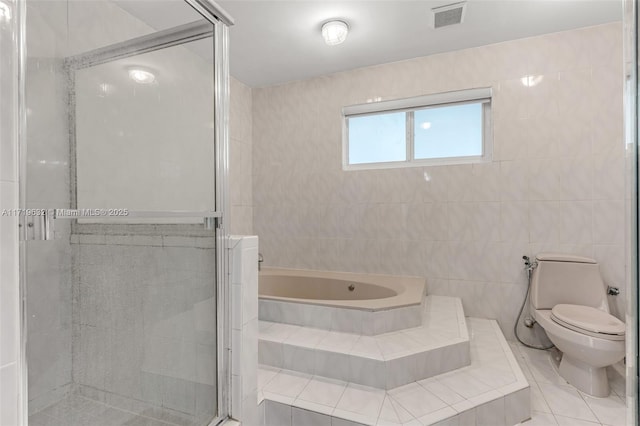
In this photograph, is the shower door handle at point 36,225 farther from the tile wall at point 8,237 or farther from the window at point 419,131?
the window at point 419,131

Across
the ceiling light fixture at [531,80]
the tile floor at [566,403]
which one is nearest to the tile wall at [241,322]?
the tile floor at [566,403]

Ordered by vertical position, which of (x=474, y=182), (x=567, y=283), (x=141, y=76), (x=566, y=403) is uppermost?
(x=141, y=76)

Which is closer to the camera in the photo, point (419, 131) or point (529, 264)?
point (529, 264)

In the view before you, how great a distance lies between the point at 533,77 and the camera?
8.21ft

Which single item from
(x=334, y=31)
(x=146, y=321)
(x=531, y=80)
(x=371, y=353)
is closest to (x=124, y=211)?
(x=146, y=321)

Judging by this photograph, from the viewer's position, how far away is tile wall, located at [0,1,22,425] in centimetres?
70

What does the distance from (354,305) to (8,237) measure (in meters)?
1.75

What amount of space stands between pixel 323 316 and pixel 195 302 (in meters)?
1.11

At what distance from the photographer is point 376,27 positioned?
2326mm

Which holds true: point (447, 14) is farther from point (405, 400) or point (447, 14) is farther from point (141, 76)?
point (405, 400)

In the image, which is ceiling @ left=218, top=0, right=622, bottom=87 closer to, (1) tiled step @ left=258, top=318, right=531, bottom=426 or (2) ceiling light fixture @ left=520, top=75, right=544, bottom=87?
(2) ceiling light fixture @ left=520, top=75, right=544, bottom=87

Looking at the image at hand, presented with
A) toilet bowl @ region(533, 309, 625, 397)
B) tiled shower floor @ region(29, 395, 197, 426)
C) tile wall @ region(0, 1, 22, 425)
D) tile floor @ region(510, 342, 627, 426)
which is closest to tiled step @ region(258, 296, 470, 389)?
tile floor @ region(510, 342, 627, 426)

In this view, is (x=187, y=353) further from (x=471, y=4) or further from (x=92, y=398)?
(x=471, y=4)

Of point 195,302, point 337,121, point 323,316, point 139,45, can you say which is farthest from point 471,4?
point 195,302
